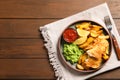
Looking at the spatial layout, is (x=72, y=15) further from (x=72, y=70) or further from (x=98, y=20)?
(x=72, y=70)

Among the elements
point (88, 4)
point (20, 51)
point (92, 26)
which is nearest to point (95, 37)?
point (92, 26)

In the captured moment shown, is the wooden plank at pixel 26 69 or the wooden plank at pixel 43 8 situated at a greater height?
the wooden plank at pixel 43 8

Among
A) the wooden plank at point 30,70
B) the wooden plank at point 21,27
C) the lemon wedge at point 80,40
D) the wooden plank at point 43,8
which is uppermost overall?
the wooden plank at point 43,8

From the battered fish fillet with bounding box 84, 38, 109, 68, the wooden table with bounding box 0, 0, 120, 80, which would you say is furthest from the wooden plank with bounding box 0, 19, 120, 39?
the battered fish fillet with bounding box 84, 38, 109, 68

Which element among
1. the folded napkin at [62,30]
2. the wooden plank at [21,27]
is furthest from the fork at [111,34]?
the wooden plank at [21,27]

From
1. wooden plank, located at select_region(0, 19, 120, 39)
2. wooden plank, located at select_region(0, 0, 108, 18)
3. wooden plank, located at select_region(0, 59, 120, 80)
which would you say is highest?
wooden plank, located at select_region(0, 0, 108, 18)

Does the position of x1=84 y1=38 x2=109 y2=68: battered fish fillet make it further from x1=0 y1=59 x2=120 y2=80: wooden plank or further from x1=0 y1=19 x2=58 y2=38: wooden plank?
x1=0 y1=19 x2=58 y2=38: wooden plank

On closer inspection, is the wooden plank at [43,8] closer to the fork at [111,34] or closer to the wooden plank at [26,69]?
the fork at [111,34]

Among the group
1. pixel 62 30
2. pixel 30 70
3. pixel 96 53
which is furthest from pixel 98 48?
pixel 30 70
